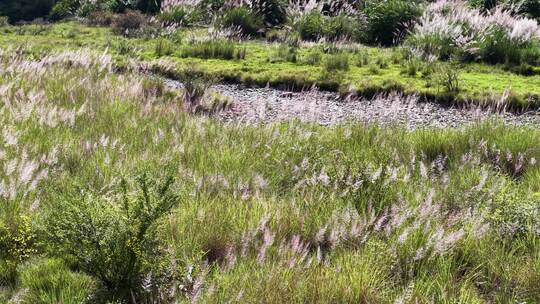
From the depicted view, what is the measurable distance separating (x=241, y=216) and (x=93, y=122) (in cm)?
295

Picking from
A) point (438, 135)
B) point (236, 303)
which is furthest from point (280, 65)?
point (236, 303)

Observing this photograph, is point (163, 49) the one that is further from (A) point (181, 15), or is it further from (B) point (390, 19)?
(B) point (390, 19)

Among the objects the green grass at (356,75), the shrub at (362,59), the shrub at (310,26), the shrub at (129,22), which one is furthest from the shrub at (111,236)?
the shrub at (129,22)

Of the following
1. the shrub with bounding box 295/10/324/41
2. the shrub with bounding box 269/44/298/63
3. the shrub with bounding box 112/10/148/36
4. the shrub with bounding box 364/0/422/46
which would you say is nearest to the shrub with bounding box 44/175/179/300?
the shrub with bounding box 269/44/298/63

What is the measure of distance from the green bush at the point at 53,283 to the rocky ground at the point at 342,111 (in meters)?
3.06

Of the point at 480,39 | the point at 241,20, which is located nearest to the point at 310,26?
the point at 241,20

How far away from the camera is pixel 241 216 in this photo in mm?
3764

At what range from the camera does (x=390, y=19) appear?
52.1 ft

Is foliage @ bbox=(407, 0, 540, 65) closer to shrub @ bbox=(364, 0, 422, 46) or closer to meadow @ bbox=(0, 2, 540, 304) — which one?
shrub @ bbox=(364, 0, 422, 46)

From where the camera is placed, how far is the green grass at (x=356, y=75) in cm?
995

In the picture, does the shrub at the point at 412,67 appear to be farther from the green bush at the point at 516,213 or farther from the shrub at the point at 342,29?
the green bush at the point at 516,213

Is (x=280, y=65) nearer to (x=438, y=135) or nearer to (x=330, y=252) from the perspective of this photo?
(x=438, y=135)

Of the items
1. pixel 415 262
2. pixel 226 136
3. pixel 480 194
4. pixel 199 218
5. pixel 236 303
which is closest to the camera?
pixel 236 303

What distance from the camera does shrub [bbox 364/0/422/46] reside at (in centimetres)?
1582
